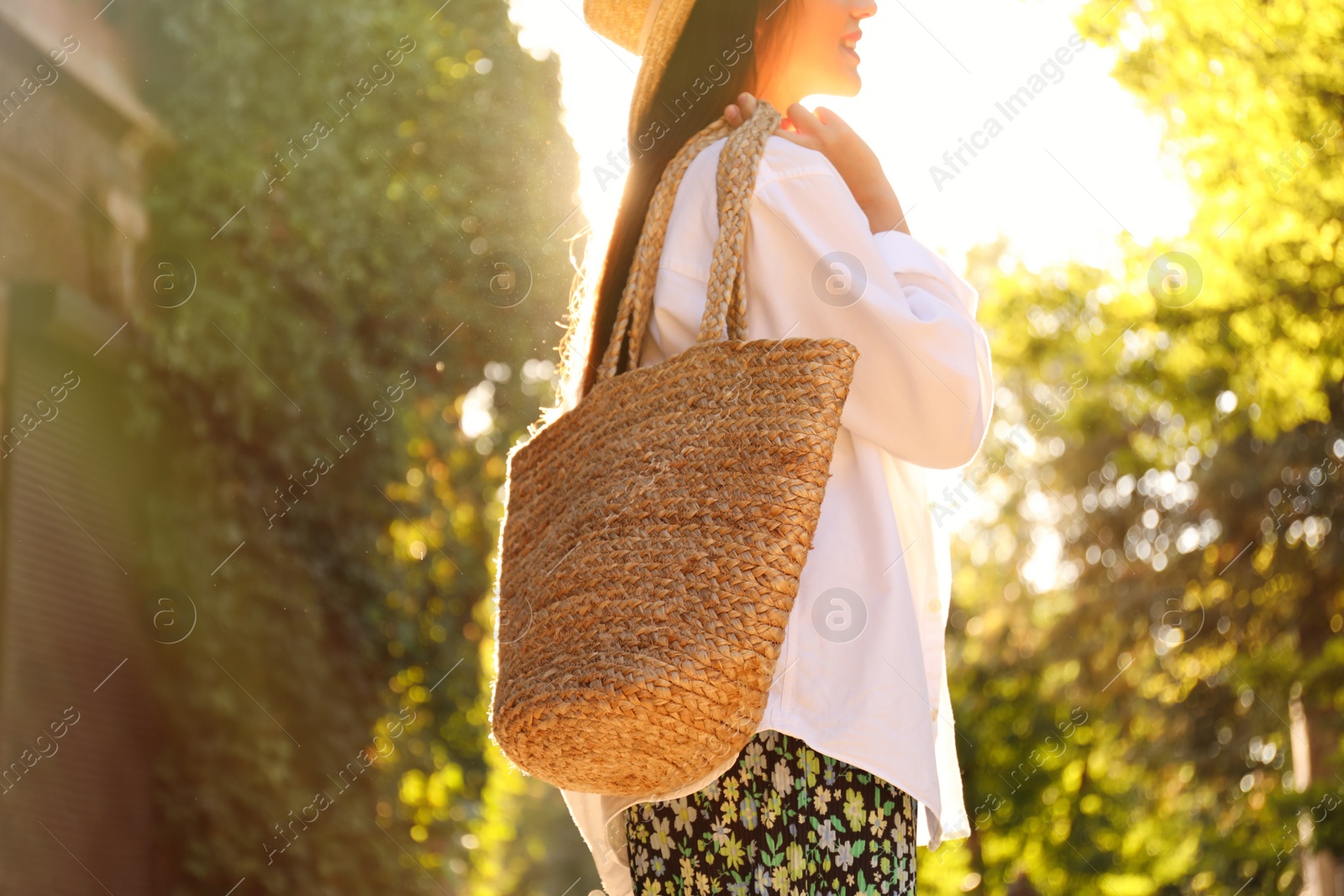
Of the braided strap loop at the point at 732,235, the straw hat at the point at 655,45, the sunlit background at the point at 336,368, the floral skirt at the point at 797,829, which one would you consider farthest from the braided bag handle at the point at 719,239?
the sunlit background at the point at 336,368

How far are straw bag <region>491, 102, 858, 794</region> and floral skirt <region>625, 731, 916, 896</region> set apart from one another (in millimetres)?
91

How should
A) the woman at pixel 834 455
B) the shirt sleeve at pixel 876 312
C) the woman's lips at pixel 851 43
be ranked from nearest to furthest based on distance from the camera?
the woman at pixel 834 455 < the shirt sleeve at pixel 876 312 < the woman's lips at pixel 851 43

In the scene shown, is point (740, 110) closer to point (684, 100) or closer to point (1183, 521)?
point (684, 100)

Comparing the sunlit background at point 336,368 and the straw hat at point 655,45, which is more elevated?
the straw hat at point 655,45

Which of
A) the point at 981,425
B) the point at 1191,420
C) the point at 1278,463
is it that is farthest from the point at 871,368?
the point at 1278,463

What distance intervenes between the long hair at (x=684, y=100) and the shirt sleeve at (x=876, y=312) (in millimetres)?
248

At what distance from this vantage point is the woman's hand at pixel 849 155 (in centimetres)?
188

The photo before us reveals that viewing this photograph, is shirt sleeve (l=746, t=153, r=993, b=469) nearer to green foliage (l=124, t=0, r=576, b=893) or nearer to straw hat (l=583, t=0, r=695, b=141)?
straw hat (l=583, t=0, r=695, b=141)

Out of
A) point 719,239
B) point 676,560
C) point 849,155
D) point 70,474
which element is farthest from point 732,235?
point 70,474

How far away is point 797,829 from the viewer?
61.8 inches

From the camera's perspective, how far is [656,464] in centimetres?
162

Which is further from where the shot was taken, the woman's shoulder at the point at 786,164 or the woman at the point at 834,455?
the woman's shoulder at the point at 786,164

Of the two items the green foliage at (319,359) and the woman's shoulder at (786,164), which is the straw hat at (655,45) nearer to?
the woman's shoulder at (786,164)

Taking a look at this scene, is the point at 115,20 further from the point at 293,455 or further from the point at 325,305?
the point at 293,455
